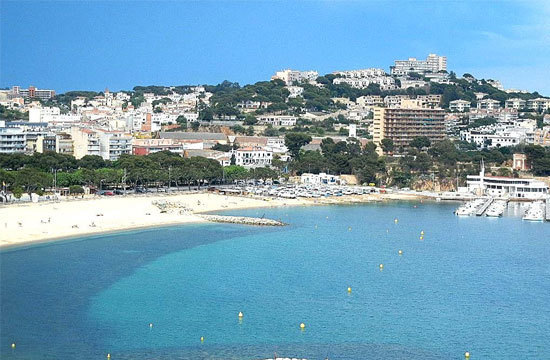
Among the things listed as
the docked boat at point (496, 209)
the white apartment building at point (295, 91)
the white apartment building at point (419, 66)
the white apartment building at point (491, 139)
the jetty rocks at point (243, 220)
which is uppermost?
the white apartment building at point (419, 66)

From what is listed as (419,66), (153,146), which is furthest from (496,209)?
(419,66)

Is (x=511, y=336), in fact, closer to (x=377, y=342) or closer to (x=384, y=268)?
(x=377, y=342)

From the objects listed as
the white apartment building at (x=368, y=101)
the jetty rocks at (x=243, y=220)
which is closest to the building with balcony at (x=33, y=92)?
the white apartment building at (x=368, y=101)

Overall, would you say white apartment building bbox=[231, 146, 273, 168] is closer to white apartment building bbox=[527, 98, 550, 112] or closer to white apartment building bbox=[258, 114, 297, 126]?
white apartment building bbox=[258, 114, 297, 126]

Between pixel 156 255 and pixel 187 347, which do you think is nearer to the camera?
pixel 187 347

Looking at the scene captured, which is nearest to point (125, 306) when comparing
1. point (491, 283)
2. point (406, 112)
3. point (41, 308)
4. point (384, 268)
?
point (41, 308)

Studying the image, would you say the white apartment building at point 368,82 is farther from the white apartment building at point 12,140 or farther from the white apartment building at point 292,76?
the white apartment building at point 12,140

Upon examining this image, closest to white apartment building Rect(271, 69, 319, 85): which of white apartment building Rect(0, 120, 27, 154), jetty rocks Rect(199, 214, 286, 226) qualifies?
white apartment building Rect(0, 120, 27, 154)
